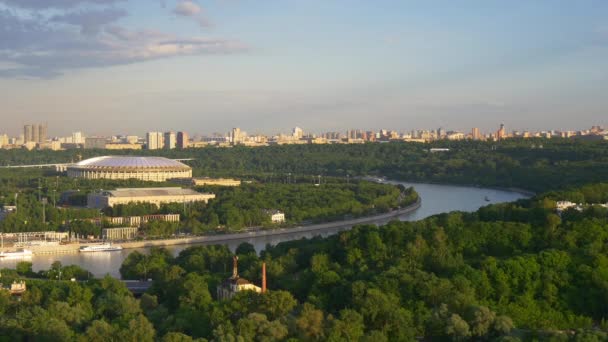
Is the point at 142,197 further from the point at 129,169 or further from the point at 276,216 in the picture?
the point at 129,169

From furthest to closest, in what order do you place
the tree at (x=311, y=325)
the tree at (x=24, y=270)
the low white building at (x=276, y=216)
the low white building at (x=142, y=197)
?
the low white building at (x=142, y=197), the low white building at (x=276, y=216), the tree at (x=24, y=270), the tree at (x=311, y=325)

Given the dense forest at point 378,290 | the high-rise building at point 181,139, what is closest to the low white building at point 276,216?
the dense forest at point 378,290

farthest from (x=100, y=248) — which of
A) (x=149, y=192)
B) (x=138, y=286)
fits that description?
(x=149, y=192)

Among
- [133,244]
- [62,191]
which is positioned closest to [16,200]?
[62,191]

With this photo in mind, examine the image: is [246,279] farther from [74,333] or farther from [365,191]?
[365,191]

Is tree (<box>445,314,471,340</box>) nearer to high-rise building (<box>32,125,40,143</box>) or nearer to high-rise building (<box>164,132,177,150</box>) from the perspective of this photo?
high-rise building (<box>164,132,177,150</box>)

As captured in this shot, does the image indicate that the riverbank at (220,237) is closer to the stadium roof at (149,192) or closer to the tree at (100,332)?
the stadium roof at (149,192)
